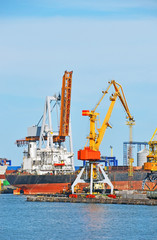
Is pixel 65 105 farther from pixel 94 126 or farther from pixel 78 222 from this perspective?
pixel 78 222

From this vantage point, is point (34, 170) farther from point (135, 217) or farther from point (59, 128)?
point (135, 217)

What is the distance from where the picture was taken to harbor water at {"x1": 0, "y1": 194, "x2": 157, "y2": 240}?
55.7 meters

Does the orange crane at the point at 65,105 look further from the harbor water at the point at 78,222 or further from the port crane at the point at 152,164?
the harbor water at the point at 78,222

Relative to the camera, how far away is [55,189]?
115 meters

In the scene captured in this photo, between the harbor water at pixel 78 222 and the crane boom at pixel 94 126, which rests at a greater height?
the crane boom at pixel 94 126

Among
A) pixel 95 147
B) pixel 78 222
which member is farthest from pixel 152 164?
pixel 78 222

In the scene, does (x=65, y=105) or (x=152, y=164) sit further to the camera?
(x=65, y=105)

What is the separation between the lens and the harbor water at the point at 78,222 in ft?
183

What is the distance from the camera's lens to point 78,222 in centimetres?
6344

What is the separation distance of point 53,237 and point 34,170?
2756 inches

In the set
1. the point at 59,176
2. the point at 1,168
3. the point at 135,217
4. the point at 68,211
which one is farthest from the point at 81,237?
the point at 1,168

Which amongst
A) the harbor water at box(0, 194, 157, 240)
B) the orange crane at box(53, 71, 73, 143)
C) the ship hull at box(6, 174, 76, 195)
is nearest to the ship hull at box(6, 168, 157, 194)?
the ship hull at box(6, 174, 76, 195)

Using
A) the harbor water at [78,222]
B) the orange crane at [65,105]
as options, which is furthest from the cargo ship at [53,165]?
the harbor water at [78,222]

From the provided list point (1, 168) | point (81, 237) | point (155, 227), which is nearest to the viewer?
point (81, 237)
